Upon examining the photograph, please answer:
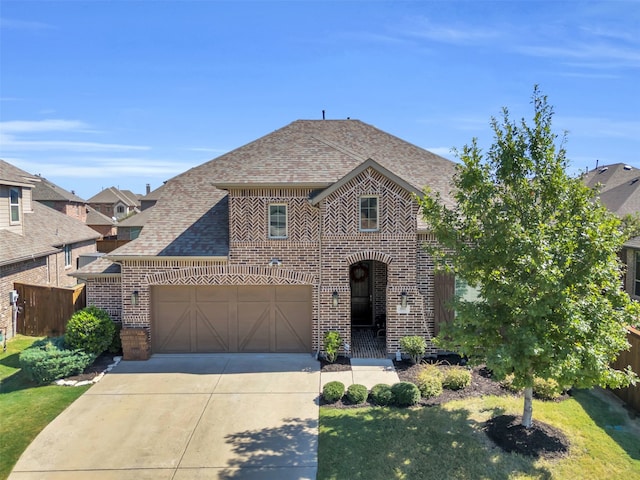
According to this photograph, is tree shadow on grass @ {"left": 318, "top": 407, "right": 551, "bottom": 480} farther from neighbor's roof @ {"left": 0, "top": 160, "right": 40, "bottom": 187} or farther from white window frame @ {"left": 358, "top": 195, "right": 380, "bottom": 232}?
neighbor's roof @ {"left": 0, "top": 160, "right": 40, "bottom": 187}

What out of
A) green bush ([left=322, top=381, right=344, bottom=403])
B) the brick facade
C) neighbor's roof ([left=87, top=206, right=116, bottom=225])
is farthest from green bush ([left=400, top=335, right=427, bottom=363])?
neighbor's roof ([left=87, top=206, right=116, bottom=225])

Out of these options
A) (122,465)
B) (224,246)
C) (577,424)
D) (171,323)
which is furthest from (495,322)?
(171,323)

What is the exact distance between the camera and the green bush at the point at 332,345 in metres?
13.0

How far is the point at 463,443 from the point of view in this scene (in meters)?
8.48

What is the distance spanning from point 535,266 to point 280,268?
26.5ft

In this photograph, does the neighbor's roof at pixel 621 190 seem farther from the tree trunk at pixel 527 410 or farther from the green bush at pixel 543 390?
the tree trunk at pixel 527 410

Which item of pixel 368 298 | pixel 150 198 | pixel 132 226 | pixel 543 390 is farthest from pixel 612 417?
pixel 132 226

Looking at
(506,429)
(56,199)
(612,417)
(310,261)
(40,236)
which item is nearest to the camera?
(506,429)

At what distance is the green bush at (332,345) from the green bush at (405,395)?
2.93 metres

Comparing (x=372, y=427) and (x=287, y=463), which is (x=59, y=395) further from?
(x=372, y=427)

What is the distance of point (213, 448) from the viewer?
8.51 m

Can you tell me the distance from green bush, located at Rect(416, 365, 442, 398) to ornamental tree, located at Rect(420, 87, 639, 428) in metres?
2.30

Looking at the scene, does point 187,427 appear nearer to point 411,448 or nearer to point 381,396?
point 381,396

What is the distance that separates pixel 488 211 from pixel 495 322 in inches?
84.6
